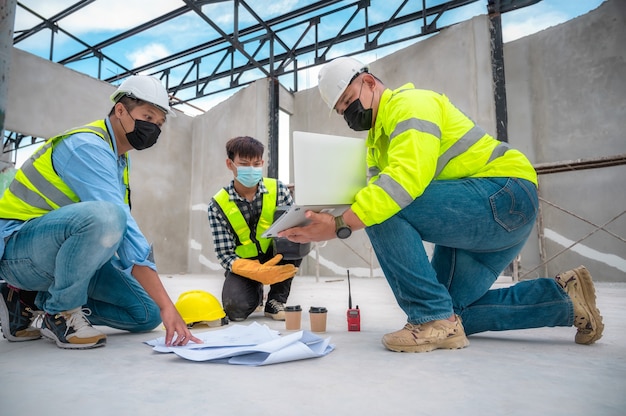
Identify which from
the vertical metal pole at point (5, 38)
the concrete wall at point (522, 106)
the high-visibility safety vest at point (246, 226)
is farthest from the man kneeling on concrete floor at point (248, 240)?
the concrete wall at point (522, 106)

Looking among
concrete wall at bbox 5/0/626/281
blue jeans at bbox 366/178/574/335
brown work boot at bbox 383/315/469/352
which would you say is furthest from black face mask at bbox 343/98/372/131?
concrete wall at bbox 5/0/626/281

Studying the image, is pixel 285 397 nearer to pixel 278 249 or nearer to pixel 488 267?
pixel 488 267

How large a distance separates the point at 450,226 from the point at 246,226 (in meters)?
1.38

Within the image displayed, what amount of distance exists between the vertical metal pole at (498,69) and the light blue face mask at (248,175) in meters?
4.07

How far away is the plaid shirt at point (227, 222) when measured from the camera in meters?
2.44

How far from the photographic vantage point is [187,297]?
2057 millimetres

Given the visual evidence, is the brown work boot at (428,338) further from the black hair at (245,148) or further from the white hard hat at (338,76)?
the black hair at (245,148)

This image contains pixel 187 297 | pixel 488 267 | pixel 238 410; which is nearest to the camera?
pixel 238 410

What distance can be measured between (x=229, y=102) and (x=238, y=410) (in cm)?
882

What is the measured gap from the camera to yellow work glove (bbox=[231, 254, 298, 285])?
2.27 meters

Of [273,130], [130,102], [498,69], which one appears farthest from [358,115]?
[273,130]

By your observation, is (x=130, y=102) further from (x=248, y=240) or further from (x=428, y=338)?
(x=428, y=338)

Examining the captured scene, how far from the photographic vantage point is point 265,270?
2260 millimetres

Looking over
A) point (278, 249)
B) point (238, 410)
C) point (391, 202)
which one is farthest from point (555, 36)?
point (238, 410)
